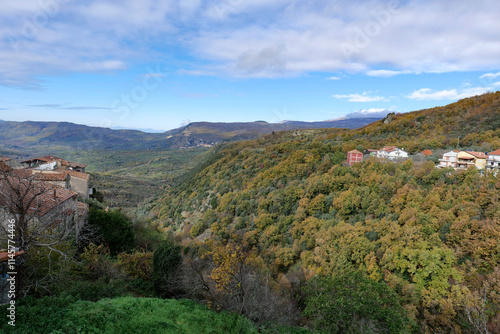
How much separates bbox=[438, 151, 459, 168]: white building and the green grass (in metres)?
24.4

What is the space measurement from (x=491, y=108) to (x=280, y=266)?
44.0 meters

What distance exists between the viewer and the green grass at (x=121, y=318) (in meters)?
7.47

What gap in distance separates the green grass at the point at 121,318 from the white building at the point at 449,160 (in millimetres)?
24362

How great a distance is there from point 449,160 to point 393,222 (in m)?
11.2

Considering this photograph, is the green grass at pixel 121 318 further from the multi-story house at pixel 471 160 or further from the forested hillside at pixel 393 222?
the multi-story house at pixel 471 160

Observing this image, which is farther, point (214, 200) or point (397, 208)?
point (214, 200)

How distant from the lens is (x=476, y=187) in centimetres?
2142

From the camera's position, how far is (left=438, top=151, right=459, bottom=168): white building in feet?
86.3

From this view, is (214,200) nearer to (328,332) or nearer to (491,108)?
(328,332)

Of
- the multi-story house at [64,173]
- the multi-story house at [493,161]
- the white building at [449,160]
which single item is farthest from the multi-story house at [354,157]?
the multi-story house at [64,173]

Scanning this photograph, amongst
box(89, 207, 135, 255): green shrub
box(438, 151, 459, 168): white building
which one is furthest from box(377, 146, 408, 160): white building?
box(89, 207, 135, 255): green shrub

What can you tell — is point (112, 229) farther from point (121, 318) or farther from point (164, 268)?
point (121, 318)

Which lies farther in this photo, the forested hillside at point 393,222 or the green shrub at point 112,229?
the green shrub at point 112,229

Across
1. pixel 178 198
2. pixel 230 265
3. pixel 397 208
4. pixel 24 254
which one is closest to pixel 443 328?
pixel 397 208
